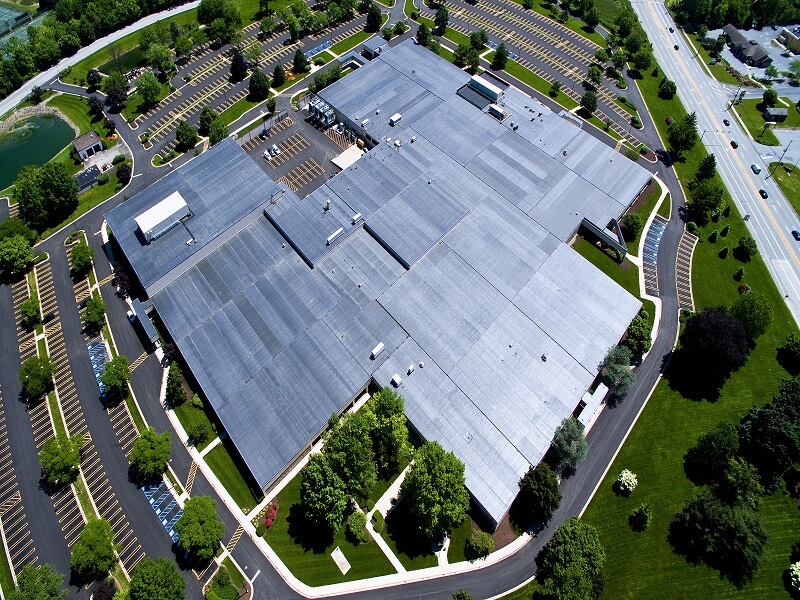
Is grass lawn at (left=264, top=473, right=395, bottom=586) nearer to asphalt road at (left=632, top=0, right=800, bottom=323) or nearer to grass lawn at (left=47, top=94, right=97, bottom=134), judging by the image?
asphalt road at (left=632, top=0, right=800, bottom=323)

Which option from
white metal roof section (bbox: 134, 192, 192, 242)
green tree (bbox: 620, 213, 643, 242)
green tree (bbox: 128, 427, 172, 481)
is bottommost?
green tree (bbox: 128, 427, 172, 481)

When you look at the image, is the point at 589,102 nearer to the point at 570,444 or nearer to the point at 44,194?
the point at 570,444

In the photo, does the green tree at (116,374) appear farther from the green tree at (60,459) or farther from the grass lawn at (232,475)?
the grass lawn at (232,475)

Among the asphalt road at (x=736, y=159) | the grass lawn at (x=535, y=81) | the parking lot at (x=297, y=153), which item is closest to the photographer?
the asphalt road at (x=736, y=159)

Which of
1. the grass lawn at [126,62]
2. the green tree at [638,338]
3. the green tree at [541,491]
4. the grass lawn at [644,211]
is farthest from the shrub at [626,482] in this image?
the grass lawn at [126,62]

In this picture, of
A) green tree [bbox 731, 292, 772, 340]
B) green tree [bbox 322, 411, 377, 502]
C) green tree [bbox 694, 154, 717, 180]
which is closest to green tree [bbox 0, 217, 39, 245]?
green tree [bbox 322, 411, 377, 502]

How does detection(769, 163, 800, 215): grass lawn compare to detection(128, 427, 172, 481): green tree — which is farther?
detection(769, 163, 800, 215): grass lawn

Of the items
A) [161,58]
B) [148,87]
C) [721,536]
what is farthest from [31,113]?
[721,536]
